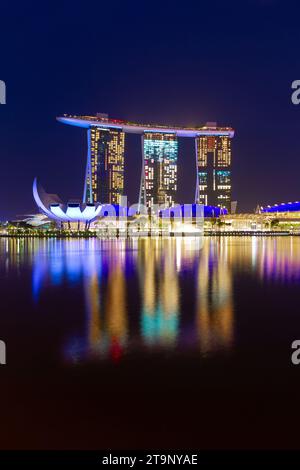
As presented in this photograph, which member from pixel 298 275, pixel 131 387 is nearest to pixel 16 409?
pixel 131 387

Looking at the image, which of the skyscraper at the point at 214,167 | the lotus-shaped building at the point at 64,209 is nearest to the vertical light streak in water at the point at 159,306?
the lotus-shaped building at the point at 64,209

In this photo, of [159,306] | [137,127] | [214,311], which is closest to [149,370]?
[214,311]

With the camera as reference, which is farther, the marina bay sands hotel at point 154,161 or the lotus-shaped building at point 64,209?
the marina bay sands hotel at point 154,161

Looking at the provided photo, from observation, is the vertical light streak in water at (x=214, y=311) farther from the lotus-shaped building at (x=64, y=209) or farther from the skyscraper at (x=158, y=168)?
the skyscraper at (x=158, y=168)

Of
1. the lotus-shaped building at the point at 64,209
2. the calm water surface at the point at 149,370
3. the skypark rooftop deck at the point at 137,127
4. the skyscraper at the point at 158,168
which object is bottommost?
the calm water surface at the point at 149,370

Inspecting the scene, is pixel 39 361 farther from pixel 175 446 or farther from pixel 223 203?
pixel 223 203

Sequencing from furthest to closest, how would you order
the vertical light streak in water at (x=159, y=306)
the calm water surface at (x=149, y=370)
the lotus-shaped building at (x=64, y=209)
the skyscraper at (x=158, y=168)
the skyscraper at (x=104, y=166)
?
the skyscraper at (x=158, y=168)
the skyscraper at (x=104, y=166)
the lotus-shaped building at (x=64, y=209)
the vertical light streak in water at (x=159, y=306)
the calm water surface at (x=149, y=370)

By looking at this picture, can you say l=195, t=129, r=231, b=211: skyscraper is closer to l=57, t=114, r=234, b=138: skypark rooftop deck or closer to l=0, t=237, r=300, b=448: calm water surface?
l=57, t=114, r=234, b=138: skypark rooftop deck

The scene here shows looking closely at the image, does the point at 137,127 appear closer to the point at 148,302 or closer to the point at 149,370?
the point at 148,302

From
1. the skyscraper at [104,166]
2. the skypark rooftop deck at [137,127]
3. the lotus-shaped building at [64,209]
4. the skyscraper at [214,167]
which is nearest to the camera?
the lotus-shaped building at [64,209]
